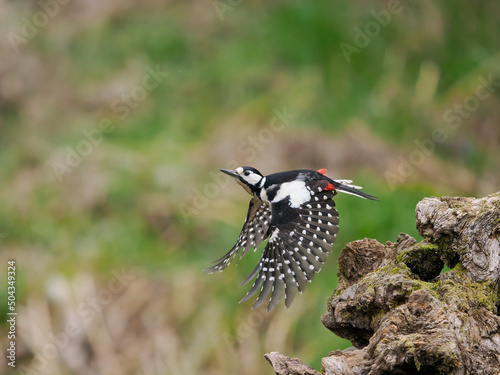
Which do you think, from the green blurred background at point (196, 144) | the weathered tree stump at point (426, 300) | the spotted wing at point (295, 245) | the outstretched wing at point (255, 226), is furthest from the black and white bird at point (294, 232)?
the green blurred background at point (196, 144)

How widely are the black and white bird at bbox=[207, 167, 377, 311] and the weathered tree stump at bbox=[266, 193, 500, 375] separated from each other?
0.62 metres

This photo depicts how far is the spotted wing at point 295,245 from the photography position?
551 cm

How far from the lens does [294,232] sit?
5.79 m

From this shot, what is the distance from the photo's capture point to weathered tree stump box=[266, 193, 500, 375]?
387 centimetres

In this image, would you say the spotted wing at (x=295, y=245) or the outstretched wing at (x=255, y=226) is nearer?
the spotted wing at (x=295, y=245)

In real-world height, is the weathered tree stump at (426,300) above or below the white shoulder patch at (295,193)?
below

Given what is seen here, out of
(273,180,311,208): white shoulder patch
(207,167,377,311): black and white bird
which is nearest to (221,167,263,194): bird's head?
(207,167,377,311): black and white bird

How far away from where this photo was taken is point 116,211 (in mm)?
10570

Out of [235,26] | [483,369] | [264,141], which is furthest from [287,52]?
[483,369]

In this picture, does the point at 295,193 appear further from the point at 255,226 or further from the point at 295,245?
the point at 255,226

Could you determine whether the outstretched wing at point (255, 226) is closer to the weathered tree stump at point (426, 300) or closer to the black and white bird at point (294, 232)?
the black and white bird at point (294, 232)

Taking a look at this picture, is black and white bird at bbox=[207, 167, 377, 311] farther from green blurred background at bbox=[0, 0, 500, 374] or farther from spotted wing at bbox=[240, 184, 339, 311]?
green blurred background at bbox=[0, 0, 500, 374]

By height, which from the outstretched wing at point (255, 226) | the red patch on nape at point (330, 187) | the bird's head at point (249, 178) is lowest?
the outstretched wing at point (255, 226)

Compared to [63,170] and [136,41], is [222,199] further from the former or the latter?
[136,41]
